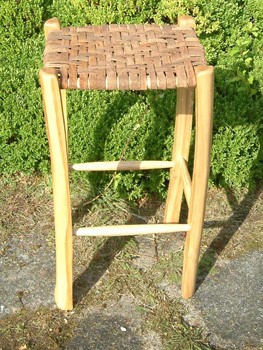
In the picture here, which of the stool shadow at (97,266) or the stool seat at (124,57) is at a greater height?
the stool seat at (124,57)

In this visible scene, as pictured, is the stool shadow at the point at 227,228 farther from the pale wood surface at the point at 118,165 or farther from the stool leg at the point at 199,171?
the pale wood surface at the point at 118,165

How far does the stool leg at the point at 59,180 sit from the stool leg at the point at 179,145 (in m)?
0.56

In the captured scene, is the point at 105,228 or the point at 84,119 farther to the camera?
the point at 84,119

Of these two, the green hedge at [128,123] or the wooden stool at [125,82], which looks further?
the green hedge at [128,123]

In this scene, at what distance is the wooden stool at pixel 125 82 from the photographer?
2.12 m

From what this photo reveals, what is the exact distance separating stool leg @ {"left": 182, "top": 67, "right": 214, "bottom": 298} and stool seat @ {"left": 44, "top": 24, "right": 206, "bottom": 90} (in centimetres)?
5

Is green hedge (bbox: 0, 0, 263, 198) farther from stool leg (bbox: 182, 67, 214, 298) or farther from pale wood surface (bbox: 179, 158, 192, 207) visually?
stool leg (bbox: 182, 67, 214, 298)

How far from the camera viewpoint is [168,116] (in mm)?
3301

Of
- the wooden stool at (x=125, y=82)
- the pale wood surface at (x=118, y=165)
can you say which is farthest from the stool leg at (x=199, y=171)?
the pale wood surface at (x=118, y=165)

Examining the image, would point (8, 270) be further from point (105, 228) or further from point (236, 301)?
point (236, 301)

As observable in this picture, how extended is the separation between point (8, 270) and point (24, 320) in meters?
0.35

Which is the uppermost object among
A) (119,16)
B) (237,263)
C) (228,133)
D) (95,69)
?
(95,69)

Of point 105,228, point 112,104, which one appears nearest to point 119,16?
point 112,104

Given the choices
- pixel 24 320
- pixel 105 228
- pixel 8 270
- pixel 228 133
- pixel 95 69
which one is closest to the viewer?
pixel 95 69
